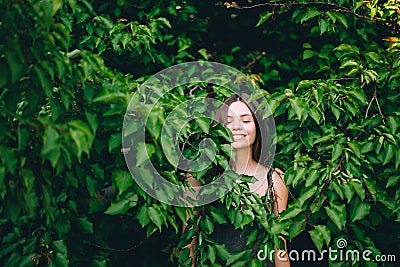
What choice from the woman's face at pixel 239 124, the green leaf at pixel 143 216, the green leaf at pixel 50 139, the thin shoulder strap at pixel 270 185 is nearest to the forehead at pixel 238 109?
the woman's face at pixel 239 124

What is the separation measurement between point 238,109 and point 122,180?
2.17ft

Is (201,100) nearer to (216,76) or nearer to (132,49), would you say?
(216,76)

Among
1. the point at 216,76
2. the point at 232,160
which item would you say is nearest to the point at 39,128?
the point at 232,160

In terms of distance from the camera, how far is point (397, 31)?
2.63 m

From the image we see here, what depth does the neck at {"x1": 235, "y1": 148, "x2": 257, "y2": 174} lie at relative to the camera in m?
2.36

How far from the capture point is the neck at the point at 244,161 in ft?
7.73

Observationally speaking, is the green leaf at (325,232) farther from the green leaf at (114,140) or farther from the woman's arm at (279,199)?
the green leaf at (114,140)

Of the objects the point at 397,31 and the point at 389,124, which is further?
the point at 397,31

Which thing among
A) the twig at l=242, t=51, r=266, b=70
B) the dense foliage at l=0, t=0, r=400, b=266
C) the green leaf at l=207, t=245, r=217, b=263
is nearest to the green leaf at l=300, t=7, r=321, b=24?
the dense foliage at l=0, t=0, r=400, b=266

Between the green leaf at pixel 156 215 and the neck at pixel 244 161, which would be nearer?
the green leaf at pixel 156 215

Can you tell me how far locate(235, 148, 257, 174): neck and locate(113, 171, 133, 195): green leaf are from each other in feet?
2.03

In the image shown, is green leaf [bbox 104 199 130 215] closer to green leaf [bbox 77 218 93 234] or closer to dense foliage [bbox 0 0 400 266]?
dense foliage [bbox 0 0 400 266]

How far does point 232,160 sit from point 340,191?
47cm

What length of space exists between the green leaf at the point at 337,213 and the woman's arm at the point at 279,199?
28cm
